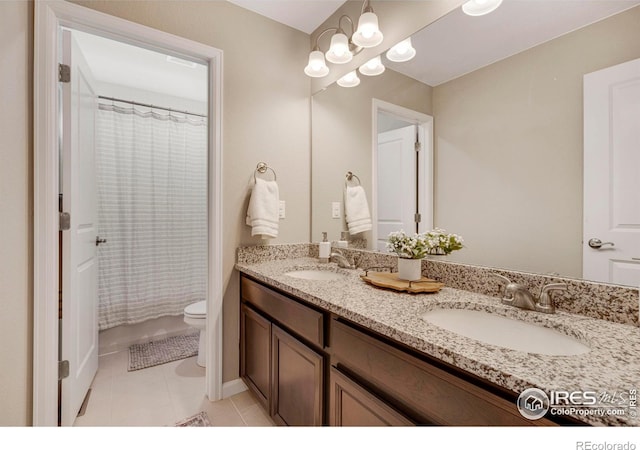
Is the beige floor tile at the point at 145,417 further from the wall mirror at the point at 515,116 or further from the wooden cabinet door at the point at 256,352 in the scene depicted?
the wall mirror at the point at 515,116

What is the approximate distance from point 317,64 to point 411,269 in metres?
1.40

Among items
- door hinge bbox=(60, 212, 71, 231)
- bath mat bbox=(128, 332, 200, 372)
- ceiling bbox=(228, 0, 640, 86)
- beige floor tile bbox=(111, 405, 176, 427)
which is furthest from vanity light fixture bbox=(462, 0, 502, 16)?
bath mat bbox=(128, 332, 200, 372)

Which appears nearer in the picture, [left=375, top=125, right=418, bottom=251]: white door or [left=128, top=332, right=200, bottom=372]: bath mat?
[left=375, top=125, right=418, bottom=251]: white door

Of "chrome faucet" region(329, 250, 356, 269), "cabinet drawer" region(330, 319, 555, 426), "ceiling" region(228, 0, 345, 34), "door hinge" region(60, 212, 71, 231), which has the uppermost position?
"ceiling" region(228, 0, 345, 34)

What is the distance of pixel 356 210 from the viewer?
1.94 metres

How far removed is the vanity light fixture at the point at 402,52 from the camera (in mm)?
1507

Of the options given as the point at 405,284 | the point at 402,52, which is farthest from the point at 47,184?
the point at 402,52

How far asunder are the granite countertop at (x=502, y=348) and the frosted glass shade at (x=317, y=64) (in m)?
1.37

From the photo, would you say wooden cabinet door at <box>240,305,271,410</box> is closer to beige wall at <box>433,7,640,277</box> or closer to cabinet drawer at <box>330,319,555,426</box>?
cabinet drawer at <box>330,319,555,426</box>

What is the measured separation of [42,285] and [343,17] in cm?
217

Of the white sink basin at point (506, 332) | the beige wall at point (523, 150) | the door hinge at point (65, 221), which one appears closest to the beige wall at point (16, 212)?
the door hinge at point (65, 221)

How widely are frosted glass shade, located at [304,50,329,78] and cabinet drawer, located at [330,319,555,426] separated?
1.57m

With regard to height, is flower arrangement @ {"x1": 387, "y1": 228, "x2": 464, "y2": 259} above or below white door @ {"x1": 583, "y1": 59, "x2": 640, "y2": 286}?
below

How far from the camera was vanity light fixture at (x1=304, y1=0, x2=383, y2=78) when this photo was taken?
1538 millimetres
